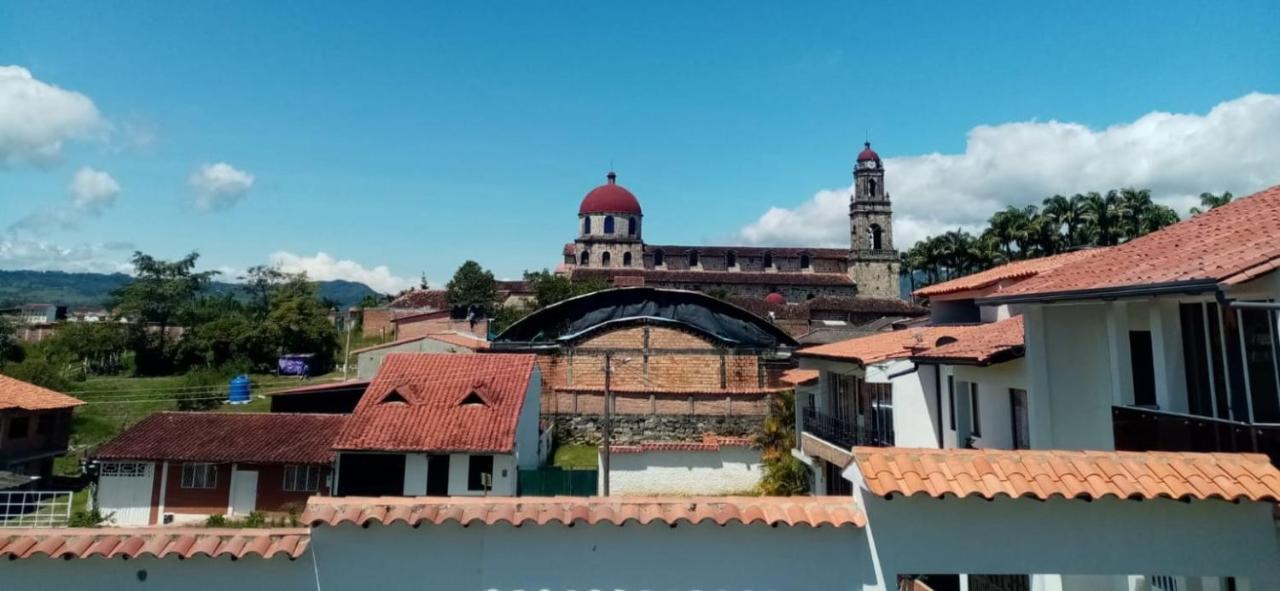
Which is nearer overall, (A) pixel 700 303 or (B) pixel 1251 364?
(B) pixel 1251 364

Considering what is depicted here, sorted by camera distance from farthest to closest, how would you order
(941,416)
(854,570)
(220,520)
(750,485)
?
(750,485) < (220,520) < (941,416) < (854,570)

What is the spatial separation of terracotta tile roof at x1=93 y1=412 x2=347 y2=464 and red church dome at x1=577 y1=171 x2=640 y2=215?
50.1m

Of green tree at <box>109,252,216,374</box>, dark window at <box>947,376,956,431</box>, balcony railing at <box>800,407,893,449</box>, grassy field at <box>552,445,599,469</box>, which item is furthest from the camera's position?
green tree at <box>109,252,216,374</box>

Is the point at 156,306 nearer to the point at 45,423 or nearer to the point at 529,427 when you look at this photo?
the point at 45,423

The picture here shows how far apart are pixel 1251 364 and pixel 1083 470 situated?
98.0 inches

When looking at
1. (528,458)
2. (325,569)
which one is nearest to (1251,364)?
(325,569)

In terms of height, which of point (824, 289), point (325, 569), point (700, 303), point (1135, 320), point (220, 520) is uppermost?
point (824, 289)

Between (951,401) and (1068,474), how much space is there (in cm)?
796

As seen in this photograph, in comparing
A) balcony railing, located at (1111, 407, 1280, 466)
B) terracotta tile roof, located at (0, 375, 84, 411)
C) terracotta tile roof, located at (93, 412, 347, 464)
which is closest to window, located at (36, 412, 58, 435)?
terracotta tile roof, located at (0, 375, 84, 411)

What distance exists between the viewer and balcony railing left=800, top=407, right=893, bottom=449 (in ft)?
47.0

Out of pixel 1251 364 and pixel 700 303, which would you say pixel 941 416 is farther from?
pixel 700 303

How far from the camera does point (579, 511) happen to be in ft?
16.4

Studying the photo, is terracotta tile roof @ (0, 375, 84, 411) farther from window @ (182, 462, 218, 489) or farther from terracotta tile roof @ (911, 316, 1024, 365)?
terracotta tile roof @ (911, 316, 1024, 365)

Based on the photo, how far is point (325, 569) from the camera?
16.5 feet
